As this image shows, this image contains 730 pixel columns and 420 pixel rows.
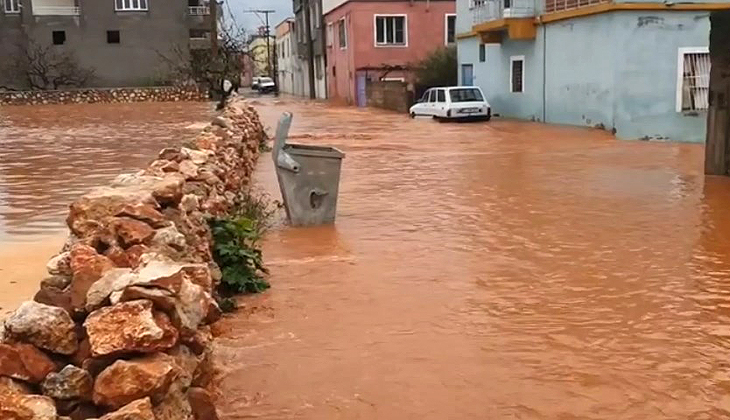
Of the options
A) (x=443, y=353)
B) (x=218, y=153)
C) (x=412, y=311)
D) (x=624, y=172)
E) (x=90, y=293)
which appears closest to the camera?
(x=90, y=293)

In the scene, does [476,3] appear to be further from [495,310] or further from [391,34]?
[495,310]

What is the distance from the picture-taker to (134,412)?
3.32 metres

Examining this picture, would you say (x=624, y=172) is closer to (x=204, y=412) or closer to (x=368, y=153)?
(x=368, y=153)

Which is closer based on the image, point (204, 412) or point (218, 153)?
point (204, 412)

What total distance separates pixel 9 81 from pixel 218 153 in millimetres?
44993

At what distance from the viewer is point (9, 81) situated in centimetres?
5094

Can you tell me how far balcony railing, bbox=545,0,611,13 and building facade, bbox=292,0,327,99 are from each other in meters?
30.4

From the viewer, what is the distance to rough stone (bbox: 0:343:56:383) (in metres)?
3.44

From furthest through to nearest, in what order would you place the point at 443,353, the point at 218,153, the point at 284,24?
the point at 284,24, the point at 218,153, the point at 443,353

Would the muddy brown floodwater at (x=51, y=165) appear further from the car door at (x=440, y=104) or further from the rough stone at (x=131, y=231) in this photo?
the car door at (x=440, y=104)

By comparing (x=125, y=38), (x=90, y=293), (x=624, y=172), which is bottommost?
(x=624, y=172)

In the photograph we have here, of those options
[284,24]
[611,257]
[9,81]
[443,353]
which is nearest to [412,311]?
[443,353]

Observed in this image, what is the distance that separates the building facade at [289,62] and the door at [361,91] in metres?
19.1

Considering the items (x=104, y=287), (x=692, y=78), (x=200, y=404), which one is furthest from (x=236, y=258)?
(x=692, y=78)
